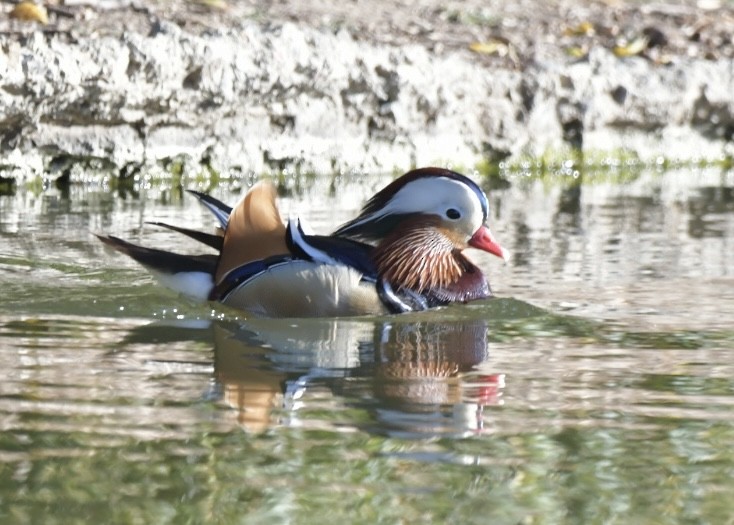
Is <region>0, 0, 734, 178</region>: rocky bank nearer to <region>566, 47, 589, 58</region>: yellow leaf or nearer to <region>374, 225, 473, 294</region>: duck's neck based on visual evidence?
<region>566, 47, 589, 58</region>: yellow leaf

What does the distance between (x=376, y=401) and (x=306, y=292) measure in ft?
5.22

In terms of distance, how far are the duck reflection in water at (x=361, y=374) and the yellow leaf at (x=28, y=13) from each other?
5.51 metres

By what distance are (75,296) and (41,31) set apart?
4.48m

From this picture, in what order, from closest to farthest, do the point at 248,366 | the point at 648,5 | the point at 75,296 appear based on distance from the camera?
the point at 248,366 < the point at 75,296 < the point at 648,5

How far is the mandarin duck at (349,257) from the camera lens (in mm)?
5977

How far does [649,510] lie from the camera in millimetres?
3410

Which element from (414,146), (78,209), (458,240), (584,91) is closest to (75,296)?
(458,240)

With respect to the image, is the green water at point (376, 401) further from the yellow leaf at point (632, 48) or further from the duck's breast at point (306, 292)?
the yellow leaf at point (632, 48)

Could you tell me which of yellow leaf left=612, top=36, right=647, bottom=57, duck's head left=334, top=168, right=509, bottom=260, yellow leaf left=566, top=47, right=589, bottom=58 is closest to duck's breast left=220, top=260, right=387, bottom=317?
duck's head left=334, top=168, right=509, bottom=260

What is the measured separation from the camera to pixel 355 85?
11.9 metres

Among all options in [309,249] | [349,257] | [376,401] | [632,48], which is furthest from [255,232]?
[632,48]

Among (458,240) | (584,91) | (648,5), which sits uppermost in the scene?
(648,5)

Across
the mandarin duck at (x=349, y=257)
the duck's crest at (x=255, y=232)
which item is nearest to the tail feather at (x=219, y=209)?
the mandarin duck at (x=349, y=257)

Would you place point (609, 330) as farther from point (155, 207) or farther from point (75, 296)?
point (155, 207)
